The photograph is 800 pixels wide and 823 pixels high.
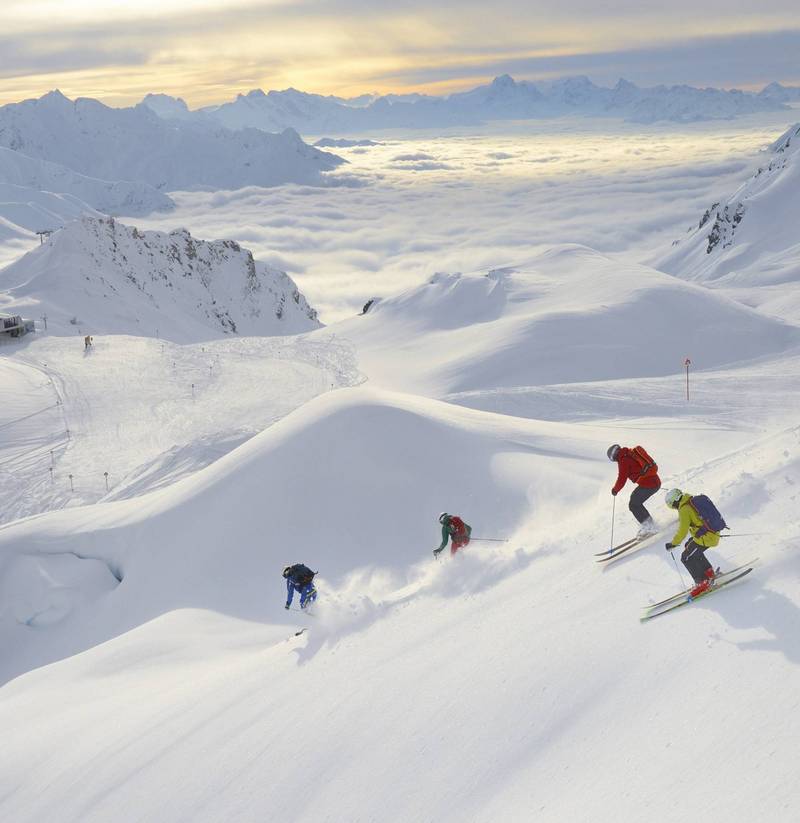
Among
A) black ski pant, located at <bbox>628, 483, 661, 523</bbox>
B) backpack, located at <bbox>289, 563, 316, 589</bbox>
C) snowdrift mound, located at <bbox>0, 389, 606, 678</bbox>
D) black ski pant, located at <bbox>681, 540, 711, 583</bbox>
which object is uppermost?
snowdrift mound, located at <bbox>0, 389, 606, 678</bbox>

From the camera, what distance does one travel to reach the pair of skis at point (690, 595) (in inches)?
321

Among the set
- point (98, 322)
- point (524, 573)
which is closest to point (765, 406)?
point (524, 573)

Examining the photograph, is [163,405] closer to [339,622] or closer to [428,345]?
[428,345]

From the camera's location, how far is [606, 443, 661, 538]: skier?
10.9 meters

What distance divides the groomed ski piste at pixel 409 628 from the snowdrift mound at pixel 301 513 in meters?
0.07

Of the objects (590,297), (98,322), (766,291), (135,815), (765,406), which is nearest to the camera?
(135,815)

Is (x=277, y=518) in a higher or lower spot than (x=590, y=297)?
lower

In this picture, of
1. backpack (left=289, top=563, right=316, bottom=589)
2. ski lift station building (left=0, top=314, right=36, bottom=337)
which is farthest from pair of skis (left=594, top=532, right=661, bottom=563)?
ski lift station building (left=0, top=314, right=36, bottom=337)

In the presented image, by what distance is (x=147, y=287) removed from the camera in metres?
103

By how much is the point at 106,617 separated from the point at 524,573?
10.5 meters

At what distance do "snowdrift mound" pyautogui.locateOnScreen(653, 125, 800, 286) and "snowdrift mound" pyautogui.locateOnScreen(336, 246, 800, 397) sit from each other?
80609 millimetres

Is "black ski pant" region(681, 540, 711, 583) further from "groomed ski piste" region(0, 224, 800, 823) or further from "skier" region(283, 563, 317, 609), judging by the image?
"skier" region(283, 563, 317, 609)

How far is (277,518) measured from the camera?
18062mm

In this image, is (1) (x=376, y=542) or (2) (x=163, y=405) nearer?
(1) (x=376, y=542)
